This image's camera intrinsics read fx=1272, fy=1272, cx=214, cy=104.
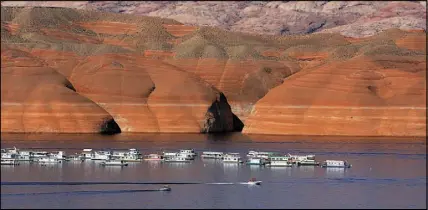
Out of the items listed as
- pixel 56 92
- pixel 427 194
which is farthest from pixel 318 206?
pixel 56 92

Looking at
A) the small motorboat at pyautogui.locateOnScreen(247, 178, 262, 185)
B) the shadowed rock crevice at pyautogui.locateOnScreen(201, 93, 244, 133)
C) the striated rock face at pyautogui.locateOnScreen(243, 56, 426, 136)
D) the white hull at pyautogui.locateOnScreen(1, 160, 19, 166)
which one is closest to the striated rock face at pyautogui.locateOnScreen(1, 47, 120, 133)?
the shadowed rock crevice at pyautogui.locateOnScreen(201, 93, 244, 133)

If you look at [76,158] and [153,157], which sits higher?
[76,158]

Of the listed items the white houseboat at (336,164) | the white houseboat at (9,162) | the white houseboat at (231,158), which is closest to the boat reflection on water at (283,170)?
the white houseboat at (336,164)

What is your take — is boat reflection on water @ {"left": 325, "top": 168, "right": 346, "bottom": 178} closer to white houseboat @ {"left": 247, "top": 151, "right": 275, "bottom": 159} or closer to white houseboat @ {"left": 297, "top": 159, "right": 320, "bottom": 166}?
white houseboat @ {"left": 297, "top": 159, "right": 320, "bottom": 166}

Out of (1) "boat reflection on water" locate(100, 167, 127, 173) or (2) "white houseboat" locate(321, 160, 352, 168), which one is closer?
(1) "boat reflection on water" locate(100, 167, 127, 173)

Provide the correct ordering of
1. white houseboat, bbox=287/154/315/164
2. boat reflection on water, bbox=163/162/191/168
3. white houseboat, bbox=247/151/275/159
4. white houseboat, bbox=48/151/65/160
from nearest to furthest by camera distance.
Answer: boat reflection on water, bbox=163/162/191/168 → white houseboat, bbox=48/151/65/160 → white houseboat, bbox=287/154/315/164 → white houseboat, bbox=247/151/275/159

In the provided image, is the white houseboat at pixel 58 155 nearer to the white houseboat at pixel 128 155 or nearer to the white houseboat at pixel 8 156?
the white houseboat at pixel 8 156

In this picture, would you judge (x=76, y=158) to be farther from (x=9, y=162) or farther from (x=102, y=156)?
(x=9, y=162)

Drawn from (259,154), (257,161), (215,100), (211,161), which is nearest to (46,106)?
(215,100)
